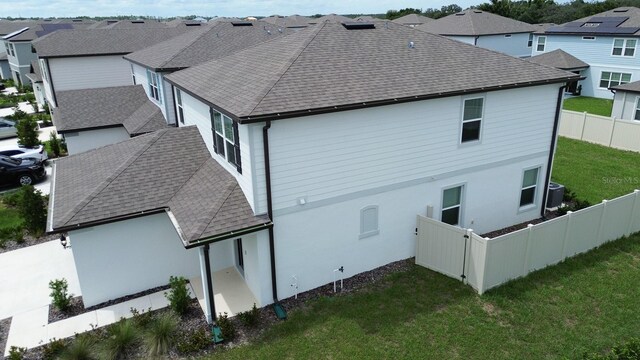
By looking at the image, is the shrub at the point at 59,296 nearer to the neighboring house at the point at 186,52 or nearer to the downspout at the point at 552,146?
the neighboring house at the point at 186,52

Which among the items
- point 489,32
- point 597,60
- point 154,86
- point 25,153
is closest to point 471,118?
point 154,86

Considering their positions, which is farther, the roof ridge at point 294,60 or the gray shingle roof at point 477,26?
the gray shingle roof at point 477,26

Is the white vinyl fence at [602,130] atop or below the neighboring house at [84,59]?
below

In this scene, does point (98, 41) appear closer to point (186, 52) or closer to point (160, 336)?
point (186, 52)

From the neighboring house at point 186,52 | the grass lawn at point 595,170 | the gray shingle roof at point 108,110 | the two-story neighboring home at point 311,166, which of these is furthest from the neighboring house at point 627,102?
the gray shingle roof at point 108,110

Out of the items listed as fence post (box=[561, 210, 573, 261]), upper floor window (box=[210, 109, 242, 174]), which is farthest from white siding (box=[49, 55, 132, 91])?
fence post (box=[561, 210, 573, 261])

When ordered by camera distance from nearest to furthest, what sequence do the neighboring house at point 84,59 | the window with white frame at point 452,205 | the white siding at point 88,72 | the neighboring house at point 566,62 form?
the window with white frame at point 452,205 < the neighboring house at point 84,59 < the white siding at point 88,72 < the neighboring house at point 566,62

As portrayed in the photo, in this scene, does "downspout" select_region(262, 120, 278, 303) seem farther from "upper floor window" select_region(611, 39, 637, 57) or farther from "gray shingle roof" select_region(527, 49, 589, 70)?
"upper floor window" select_region(611, 39, 637, 57)
